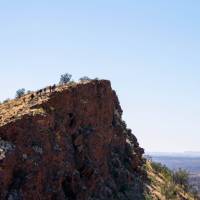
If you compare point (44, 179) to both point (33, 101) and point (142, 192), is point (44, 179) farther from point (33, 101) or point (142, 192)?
point (142, 192)

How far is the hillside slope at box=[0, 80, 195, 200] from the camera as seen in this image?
52.7 metres

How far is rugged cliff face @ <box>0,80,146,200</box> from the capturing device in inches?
2073

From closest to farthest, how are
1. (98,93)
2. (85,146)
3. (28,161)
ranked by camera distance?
(28,161) < (85,146) < (98,93)

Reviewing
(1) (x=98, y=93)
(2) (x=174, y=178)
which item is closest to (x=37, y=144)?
(1) (x=98, y=93)

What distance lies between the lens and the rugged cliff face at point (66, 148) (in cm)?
5266

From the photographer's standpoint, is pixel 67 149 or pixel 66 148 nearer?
pixel 66 148

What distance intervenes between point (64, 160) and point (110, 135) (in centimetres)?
1833

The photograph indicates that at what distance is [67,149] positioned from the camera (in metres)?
61.0

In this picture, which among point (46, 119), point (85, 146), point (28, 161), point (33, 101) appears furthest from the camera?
point (85, 146)

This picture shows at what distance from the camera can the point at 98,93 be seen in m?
74.4

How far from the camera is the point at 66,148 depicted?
60.8 metres

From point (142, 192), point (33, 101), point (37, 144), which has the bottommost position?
point (142, 192)

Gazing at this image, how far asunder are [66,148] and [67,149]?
0.27m

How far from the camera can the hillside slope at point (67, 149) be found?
5269 centimetres
